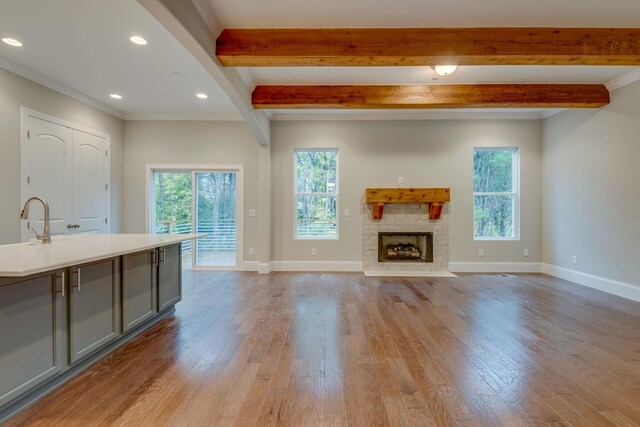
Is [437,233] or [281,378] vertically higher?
[437,233]

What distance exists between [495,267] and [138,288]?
5.65 meters

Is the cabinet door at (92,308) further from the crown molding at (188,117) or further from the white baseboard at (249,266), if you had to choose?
the crown molding at (188,117)

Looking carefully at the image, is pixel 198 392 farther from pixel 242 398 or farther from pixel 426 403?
pixel 426 403

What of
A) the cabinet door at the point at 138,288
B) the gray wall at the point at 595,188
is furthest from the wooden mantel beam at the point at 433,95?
the cabinet door at the point at 138,288

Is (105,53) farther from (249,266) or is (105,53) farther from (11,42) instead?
(249,266)

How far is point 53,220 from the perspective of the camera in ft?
13.8

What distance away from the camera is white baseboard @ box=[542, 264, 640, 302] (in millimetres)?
3880

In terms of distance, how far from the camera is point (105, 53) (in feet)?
Answer: 11.0

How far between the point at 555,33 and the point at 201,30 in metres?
3.33

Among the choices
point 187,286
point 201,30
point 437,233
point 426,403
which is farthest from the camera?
point 437,233

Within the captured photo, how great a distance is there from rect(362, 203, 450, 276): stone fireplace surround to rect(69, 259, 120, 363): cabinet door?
13.2ft

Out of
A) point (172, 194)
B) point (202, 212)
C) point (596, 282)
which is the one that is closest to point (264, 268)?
point (202, 212)

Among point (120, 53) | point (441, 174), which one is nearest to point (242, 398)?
point (120, 53)

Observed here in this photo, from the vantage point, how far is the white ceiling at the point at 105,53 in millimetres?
2641
